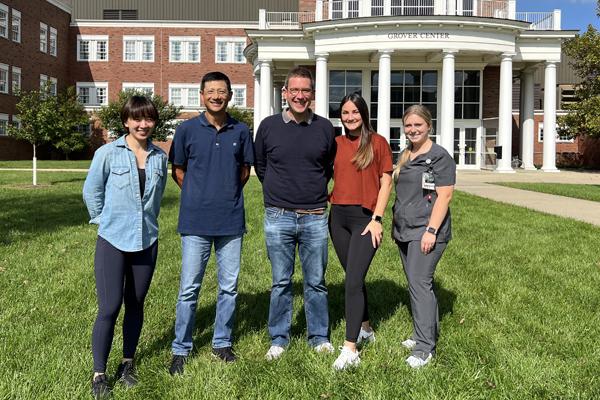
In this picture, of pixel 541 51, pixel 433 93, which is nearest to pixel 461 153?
pixel 433 93

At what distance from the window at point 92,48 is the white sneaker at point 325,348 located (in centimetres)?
4783

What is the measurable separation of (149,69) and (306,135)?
4609 cm

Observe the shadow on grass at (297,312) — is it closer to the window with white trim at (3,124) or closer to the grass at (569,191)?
the grass at (569,191)

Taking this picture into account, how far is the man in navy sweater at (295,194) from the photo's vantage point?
380cm

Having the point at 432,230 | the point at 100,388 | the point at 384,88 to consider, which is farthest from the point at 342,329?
the point at 384,88

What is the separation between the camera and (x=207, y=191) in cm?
370

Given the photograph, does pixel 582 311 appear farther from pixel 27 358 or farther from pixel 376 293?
pixel 27 358

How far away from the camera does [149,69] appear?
Result: 4666cm

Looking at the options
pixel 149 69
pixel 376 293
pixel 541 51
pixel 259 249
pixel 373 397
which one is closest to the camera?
pixel 373 397

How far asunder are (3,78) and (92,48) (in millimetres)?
10932

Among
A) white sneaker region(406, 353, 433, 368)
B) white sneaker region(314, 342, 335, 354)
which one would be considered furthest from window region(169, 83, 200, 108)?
white sneaker region(406, 353, 433, 368)

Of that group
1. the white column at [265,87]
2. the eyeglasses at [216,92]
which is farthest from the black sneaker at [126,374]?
the white column at [265,87]

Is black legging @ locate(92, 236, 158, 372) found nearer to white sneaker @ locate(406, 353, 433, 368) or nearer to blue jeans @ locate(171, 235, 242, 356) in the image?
blue jeans @ locate(171, 235, 242, 356)

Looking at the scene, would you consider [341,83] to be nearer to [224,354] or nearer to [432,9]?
[432,9]
